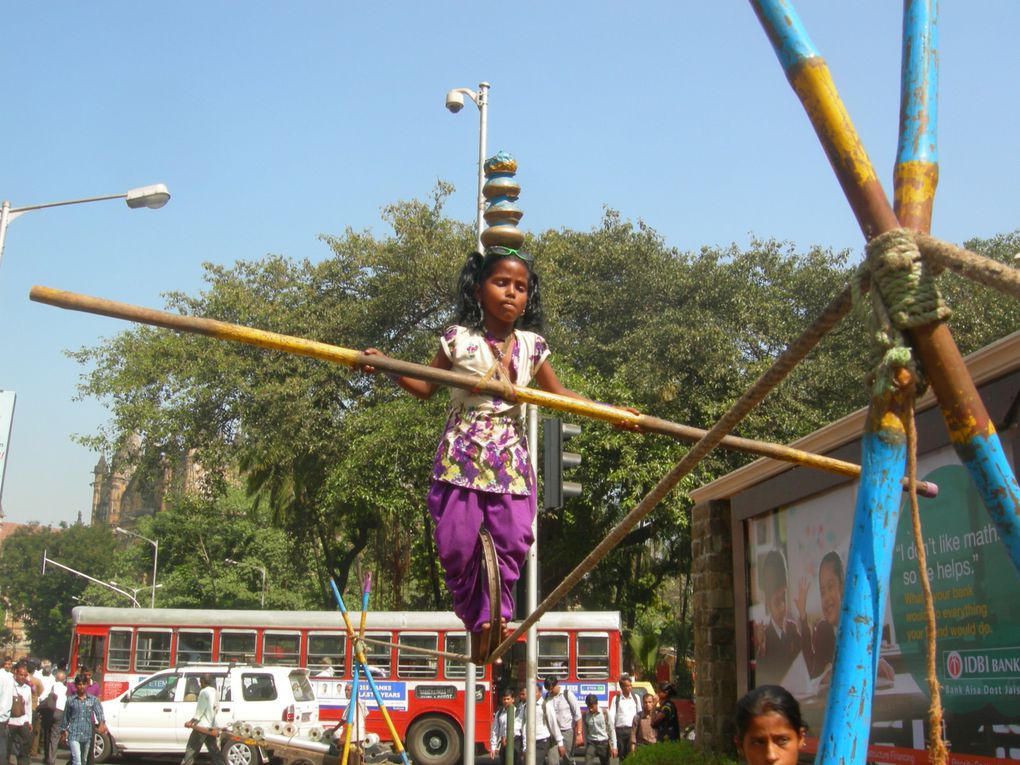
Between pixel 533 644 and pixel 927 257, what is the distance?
25.9 feet

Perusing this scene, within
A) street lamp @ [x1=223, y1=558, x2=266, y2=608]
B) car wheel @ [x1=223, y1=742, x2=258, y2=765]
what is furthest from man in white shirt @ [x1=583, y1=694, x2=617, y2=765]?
street lamp @ [x1=223, y1=558, x2=266, y2=608]

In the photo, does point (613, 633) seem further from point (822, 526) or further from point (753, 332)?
point (822, 526)

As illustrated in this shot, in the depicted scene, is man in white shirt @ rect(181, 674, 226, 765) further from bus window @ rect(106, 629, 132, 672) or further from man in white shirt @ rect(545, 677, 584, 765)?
bus window @ rect(106, 629, 132, 672)

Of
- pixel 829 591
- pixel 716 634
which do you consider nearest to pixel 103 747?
pixel 716 634

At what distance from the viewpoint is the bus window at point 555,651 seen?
A: 17625 millimetres

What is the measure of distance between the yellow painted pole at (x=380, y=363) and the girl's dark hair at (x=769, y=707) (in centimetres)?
57

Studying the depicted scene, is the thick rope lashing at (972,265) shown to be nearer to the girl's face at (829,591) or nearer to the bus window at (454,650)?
the girl's face at (829,591)

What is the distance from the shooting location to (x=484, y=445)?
3344 mm

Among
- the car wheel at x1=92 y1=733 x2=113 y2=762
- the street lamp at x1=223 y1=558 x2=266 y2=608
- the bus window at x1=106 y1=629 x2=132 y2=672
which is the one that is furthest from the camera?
the street lamp at x1=223 y1=558 x2=266 y2=608

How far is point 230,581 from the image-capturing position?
42.1m

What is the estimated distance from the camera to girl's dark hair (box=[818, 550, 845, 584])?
7359 millimetres

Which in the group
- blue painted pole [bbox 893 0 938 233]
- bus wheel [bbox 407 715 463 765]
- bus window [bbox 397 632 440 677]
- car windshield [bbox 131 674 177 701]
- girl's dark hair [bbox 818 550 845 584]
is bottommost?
bus wheel [bbox 407 715 463 765]

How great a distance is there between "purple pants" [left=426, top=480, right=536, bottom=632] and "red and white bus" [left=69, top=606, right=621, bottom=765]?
1427 cm

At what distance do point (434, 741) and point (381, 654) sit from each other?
165cm
